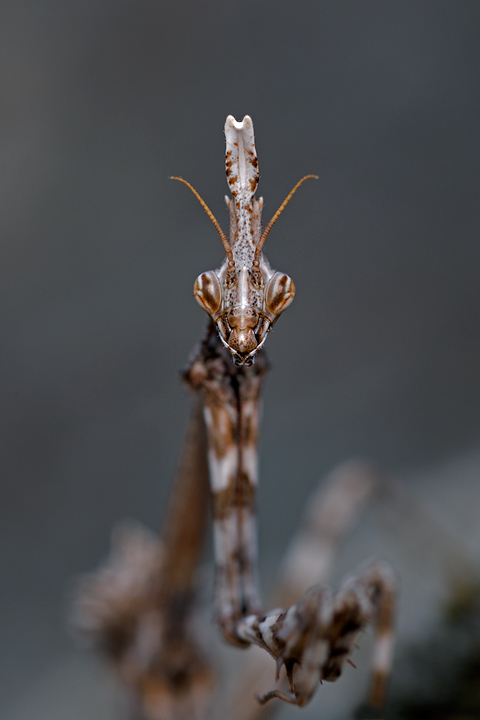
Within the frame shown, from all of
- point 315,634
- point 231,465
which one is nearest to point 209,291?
point 231,465

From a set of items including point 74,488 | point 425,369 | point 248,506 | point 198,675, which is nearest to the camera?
point 248,506

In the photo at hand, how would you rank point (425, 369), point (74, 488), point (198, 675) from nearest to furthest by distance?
point (198, 675)
point (74, 488)
point (425, 369)

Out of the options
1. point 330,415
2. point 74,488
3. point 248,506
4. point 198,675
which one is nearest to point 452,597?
point 198,675

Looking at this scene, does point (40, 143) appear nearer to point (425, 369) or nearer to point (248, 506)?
point (425, 369)

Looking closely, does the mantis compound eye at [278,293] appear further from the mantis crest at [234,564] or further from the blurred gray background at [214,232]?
the blurred gray background at [214,232]

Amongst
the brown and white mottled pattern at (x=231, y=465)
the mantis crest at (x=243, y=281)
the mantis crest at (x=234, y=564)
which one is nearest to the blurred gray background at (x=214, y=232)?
the mantis crest at (x=234, y=564)

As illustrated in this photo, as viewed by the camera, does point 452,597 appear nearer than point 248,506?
No

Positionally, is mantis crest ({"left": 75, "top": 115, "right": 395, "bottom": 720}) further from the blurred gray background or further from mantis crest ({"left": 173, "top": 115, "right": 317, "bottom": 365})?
the blurred gray background
